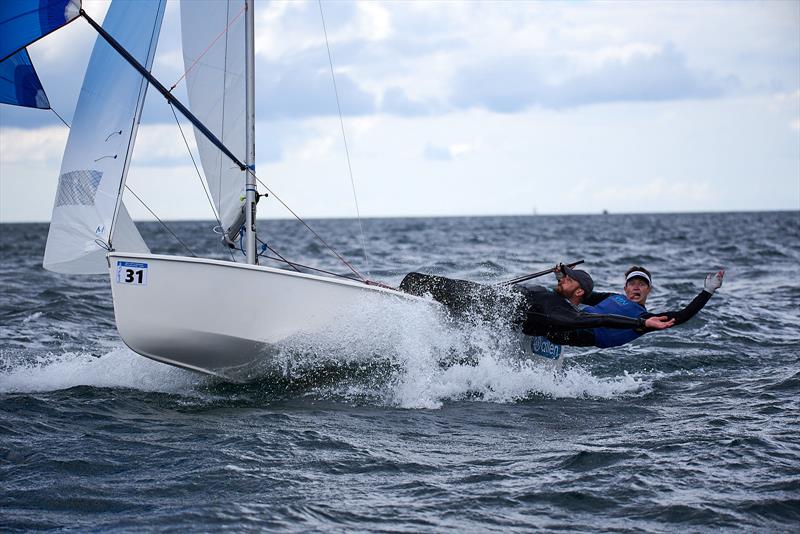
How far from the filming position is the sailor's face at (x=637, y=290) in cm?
791

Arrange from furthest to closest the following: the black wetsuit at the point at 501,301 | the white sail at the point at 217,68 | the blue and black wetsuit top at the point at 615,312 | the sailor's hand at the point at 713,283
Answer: the white sail at the point at 217,68 < the blue and black wetsuit top at the point at 615,312 < the black wetsuit at the point at 501,301 < the sailor's hand at the point at 713,283

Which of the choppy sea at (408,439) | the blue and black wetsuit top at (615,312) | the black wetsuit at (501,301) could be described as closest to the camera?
the choppy sea at (408,439)

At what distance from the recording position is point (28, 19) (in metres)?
7.02

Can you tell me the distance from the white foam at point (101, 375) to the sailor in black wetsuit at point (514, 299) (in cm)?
228

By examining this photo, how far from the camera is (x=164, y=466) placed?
18.4 feet

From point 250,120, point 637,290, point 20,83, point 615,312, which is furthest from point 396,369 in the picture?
point 20,83

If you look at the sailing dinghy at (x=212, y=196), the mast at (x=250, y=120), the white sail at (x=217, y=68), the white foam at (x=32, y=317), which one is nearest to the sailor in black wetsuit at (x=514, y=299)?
the sailing dinghy at (x=212, y=196)

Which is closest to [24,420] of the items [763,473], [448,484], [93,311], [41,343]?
[448,484]

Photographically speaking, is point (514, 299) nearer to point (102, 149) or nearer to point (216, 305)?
point (216, 305)

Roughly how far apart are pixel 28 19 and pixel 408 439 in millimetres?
4444

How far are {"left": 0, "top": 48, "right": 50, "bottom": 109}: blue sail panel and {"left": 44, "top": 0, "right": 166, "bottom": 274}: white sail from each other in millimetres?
470

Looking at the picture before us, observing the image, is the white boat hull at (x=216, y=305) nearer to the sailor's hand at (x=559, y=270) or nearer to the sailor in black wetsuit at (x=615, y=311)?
the sailor's hand at (x=559, y=270)

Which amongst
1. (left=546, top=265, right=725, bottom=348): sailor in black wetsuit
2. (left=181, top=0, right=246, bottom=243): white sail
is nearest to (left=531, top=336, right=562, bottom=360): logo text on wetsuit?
(left=546, top=265, right=725, bottom=348): sailor in black wetsuit

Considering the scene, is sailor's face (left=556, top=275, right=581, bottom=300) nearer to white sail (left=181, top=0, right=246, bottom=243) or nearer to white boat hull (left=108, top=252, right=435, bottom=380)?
white boat hull (left=108, top=252, right=435, bottom=380)
